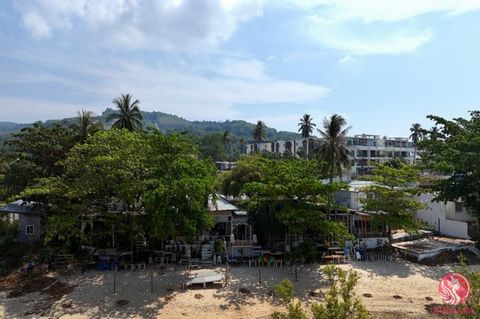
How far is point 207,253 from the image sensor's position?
82.2 feet

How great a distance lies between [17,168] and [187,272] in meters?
15.0

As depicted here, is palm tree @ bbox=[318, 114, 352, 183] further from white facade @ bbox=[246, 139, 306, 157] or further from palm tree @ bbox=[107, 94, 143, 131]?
white facade @ bbox=[246, 139, 306, 157]

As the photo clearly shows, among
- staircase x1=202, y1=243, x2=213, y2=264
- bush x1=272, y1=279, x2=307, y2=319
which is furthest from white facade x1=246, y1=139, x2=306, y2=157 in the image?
bush x1=272, y1=279, x2=307, y2=319

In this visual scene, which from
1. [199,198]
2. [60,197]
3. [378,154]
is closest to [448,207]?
[199,198]

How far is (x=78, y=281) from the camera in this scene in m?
21.1

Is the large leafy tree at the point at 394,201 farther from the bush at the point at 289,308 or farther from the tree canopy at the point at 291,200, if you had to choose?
the bush at the point at 289,308

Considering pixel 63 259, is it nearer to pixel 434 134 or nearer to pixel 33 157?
pixel 33 157

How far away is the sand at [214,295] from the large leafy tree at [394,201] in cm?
357

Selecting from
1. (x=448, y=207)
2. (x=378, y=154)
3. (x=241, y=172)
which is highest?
(x=378, y=154)

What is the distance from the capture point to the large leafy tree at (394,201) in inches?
1027

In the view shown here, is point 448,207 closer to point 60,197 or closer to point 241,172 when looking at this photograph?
point 241,172

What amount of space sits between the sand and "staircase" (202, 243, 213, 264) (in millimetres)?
2145

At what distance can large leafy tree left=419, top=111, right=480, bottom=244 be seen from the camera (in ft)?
85.8

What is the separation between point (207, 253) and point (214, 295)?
5.88 m
